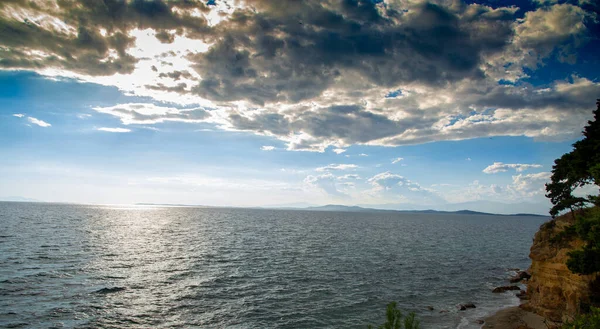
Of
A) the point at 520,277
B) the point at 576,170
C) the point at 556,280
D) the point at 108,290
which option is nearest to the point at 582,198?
the point at 576,170

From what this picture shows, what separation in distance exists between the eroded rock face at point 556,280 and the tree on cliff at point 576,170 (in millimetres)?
2373

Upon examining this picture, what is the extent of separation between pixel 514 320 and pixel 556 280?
6153mm

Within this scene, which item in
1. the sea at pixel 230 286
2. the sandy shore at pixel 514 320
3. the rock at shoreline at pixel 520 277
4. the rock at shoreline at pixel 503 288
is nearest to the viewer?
the sea at pixel 230 286

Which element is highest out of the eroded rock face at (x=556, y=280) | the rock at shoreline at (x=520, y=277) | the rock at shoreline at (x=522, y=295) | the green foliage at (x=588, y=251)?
the green foliage at (x=588, y=251)

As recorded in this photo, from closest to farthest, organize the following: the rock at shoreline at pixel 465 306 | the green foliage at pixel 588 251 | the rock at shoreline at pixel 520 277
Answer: the green foliage at pixel 588 251, the rock at shoreline at pixel 465 306, the rock at shoreline at pixel 520 277

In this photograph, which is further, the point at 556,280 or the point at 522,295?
the point at 522,295

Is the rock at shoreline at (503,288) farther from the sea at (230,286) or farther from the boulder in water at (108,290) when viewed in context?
the boulder in water at (108,290)

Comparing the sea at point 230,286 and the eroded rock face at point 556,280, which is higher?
the eroded rock face at point 556,280

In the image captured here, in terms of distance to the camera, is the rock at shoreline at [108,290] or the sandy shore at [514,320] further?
the rock at shoreline at [108,290]

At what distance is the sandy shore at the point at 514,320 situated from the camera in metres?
30.6

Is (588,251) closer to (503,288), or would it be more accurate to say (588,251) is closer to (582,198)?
(582,198)

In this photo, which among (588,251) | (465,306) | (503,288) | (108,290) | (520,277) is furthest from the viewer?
(520,277)

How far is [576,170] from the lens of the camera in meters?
29.0

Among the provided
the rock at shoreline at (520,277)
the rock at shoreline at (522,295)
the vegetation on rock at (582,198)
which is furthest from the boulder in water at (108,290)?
the rock at shoreline at (520,277)
